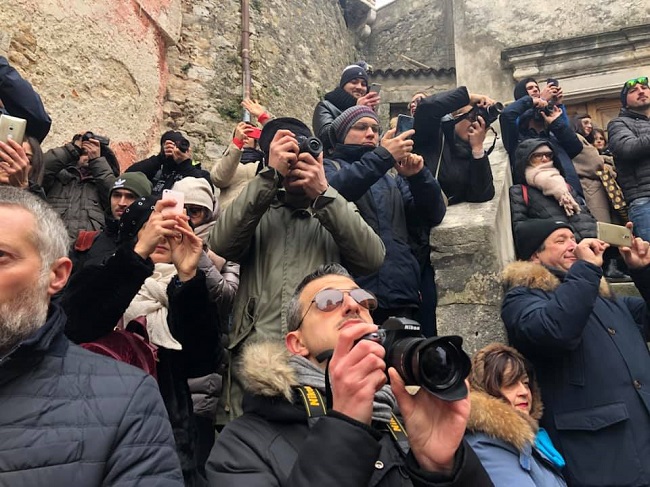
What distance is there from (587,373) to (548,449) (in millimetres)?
431

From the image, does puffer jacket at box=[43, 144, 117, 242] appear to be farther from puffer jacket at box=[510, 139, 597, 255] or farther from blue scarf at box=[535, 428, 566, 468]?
blue scarf at box=[535, 428, 566, 468]

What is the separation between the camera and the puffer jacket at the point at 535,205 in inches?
165

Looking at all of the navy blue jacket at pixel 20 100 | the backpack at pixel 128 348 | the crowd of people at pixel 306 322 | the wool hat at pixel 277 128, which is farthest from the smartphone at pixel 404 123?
the backpack at pixel 128 348

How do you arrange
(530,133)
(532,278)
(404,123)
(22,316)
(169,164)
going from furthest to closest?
(530,133), (169,164), (404,123), (532,278), (22,316)

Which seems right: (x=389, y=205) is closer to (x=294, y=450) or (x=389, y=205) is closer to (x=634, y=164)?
(x=294, y=450)

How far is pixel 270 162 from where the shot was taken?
8.50 feet

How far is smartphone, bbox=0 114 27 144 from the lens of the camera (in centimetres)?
278

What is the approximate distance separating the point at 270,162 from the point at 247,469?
1421 millimetres

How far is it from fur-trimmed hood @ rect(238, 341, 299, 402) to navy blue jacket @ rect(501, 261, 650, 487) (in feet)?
4.77

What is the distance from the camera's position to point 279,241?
2.71 metres

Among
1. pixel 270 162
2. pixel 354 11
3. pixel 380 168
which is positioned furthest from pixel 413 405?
pixel 354 11

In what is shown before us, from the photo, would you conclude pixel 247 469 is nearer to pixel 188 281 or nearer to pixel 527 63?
pixel 188 281

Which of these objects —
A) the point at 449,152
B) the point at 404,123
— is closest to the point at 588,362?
the point at 449,152

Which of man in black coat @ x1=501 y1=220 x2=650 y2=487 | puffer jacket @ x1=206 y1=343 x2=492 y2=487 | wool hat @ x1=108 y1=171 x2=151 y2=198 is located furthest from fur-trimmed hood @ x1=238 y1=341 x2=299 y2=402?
wool hat @ x1=108 y1=171 x2=151 y2=198
